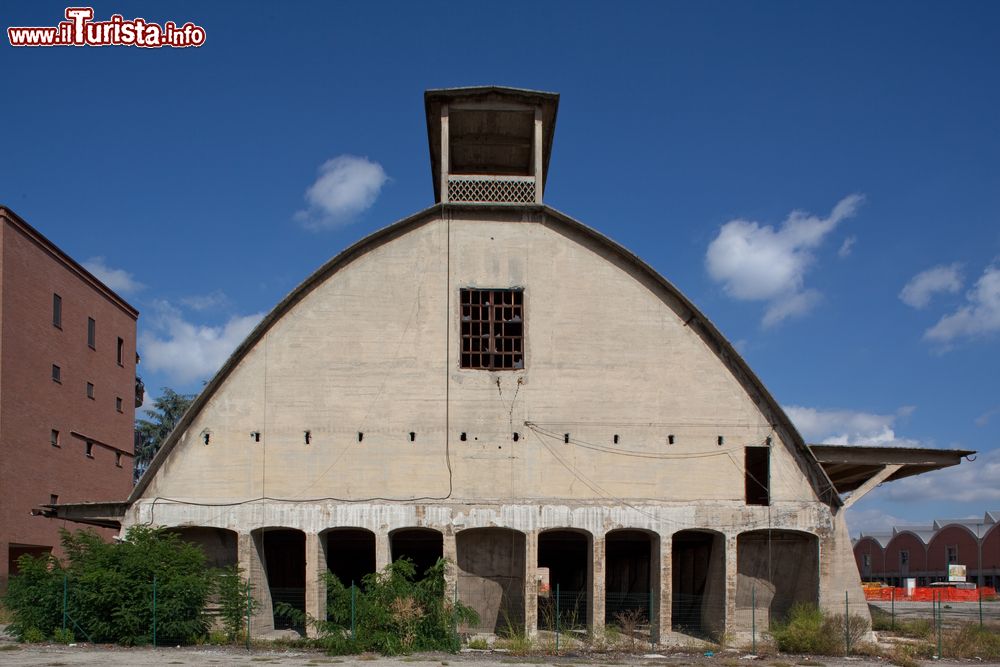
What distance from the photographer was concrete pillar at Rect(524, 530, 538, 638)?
23.3m

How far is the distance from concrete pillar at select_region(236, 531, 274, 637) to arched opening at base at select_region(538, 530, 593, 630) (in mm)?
7197

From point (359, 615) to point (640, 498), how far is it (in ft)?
24.4

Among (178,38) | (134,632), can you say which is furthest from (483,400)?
(178,38)

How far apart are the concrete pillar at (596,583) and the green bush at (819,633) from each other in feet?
14.1

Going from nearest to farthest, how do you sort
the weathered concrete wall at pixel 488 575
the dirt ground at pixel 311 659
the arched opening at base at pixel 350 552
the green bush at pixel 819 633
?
the dirt ground at pixel 311 659, the green bush at pixel 819 633, the weathered concrete wall at pixel 488 575, the arched opening at base at pixel 350 552

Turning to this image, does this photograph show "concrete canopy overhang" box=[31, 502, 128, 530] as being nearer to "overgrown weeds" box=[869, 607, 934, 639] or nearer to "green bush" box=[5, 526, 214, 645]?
"green bush" box=[5, 526, 214, 645]

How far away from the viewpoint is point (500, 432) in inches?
950

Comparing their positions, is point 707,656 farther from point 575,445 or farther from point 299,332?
point 299,332

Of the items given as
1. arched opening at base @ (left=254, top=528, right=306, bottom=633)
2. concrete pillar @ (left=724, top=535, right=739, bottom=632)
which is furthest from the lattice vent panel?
concrete pillar @ (left=724, top=535, right=739, bottom=632)

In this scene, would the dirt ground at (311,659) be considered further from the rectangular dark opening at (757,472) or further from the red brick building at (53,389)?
the red brick building at (53,389)

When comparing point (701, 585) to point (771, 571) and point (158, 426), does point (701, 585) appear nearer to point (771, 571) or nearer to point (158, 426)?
point (771, 571)

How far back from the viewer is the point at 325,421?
78.9 feet

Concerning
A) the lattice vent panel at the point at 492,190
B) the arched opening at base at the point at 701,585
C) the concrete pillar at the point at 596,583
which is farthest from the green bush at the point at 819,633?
the lattice vent panel at the point at 492,190

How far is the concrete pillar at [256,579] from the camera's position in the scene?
76.4ft
